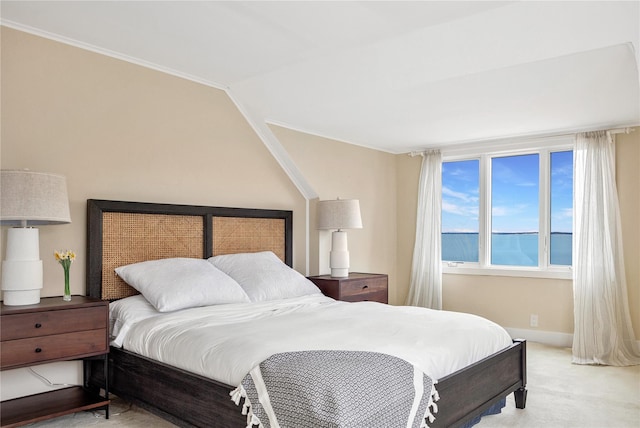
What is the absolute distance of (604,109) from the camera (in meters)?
4.12

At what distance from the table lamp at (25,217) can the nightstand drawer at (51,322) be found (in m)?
0.18

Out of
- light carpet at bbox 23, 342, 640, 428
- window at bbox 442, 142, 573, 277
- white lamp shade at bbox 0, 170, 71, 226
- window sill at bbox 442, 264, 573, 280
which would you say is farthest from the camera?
window at bbox 442, 142, 573, 277

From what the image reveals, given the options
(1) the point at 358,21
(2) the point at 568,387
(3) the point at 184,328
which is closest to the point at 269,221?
(3) the point at 184,328

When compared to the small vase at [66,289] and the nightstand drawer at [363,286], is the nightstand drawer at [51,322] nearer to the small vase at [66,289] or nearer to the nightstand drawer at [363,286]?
the small vase at [66,289]

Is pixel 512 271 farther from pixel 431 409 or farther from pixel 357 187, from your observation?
pixel 431 409

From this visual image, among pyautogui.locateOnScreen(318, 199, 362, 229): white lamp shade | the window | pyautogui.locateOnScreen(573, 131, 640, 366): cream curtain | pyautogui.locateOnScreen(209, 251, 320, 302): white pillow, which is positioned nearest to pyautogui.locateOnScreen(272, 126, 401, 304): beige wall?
pyautogui.locateOnScreen(318, 199, 362, 229): white lamp shade

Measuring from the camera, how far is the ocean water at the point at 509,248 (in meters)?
5.13

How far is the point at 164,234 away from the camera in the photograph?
377 centimetres

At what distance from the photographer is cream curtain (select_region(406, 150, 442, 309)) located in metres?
5.75

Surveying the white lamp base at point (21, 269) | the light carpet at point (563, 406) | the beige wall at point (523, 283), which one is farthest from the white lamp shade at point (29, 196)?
the beige wall at point (523, 283)

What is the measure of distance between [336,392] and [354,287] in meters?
2.77

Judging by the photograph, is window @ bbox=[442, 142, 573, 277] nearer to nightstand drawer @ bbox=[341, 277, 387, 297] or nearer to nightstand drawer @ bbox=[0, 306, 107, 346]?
nightstand drawer @ bbox=[341, 277, 387, 297]

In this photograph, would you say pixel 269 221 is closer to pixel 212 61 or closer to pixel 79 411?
pixel 212 61

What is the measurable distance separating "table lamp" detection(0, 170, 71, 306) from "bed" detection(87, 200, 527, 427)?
1.61ft
